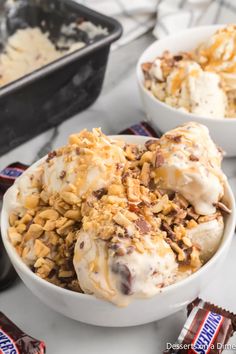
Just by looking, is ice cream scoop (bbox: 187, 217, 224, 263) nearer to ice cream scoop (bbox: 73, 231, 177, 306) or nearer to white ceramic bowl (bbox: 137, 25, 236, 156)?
ice cream scoop (bbox: 73, 231, 177, 306)

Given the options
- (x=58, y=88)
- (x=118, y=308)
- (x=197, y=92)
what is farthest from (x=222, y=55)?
(x=118, y=308)

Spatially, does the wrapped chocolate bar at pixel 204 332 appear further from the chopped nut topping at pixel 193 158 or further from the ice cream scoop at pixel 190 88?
the ice cream scoop at pixel 190 88

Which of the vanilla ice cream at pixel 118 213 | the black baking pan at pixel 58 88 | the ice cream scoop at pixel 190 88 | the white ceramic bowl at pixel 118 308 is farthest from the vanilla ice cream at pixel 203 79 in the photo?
the white ceramic bowl at pixel 118 308

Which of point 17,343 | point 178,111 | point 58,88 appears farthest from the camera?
point 58,88

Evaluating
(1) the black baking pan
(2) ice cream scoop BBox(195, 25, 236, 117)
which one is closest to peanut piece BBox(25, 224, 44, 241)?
(1) the black baking pan

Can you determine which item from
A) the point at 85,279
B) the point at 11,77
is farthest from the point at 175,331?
the point at 11,77

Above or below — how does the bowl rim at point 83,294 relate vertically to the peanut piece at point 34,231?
Answer: below

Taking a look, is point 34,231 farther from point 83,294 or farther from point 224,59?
point 224,59
